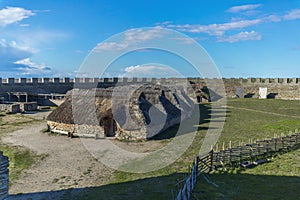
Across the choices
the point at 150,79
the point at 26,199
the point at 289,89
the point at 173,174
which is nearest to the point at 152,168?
the point at 173,174

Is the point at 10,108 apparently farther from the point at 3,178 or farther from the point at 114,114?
the point at 3,178

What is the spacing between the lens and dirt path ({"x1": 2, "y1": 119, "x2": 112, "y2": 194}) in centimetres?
1114

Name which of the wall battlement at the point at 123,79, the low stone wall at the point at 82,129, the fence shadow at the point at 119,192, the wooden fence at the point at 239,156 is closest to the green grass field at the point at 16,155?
the fence shadow at the point at 119,192

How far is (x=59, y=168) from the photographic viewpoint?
13117mm

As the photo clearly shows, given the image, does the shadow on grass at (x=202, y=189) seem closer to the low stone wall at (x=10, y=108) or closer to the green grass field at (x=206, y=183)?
the green grass field at (x=206, y=183)

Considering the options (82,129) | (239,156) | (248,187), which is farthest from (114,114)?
(248,187)

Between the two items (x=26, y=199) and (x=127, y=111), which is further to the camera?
(x=127, y=111)

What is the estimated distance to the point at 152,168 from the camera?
13062 millimetres

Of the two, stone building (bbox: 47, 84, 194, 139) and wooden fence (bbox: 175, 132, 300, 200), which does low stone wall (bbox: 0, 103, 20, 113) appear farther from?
wooden fence (bbox: 175, 132, 300, 200)

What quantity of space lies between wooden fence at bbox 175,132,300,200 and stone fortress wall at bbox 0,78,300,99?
26.2m

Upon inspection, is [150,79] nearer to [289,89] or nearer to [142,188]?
[289,89]

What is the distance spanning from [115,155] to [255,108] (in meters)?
25.6

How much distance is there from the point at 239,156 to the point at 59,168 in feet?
29.8

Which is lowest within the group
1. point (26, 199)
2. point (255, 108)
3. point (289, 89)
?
point (26, 199)
